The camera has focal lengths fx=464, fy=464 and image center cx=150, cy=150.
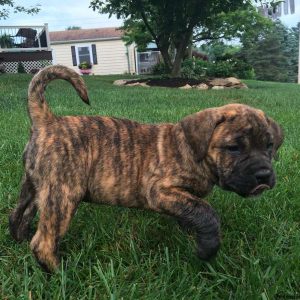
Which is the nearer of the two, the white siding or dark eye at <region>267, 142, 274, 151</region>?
dark eye at <region>267, 142, 274, 151</region>

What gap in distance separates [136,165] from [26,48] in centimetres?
2876

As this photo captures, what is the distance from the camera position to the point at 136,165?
3.36 metres

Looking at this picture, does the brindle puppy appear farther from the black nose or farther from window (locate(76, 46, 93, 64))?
window (locate(76, 46, 93, 64))

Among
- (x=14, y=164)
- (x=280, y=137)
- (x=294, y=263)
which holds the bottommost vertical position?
(x=294, y=263)

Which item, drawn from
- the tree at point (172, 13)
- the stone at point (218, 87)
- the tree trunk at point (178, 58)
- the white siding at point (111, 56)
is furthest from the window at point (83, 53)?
the stone at point (218, 87)

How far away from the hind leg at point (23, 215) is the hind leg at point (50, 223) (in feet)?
1.62

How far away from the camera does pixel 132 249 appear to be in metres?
3.12

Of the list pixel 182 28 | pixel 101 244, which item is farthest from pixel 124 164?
pixel 182 28

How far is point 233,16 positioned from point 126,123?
27.3m

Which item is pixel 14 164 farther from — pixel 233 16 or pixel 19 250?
pixel 233 16

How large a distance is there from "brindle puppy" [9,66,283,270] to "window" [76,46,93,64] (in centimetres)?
4811

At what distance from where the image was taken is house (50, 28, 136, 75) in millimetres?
49438

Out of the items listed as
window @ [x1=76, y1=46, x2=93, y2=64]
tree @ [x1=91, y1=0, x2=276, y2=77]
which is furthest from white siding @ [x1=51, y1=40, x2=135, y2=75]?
tree @ [x1=91, y1=0, x2=276, y2=77]

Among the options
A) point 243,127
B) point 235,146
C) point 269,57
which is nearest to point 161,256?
point 235,146
